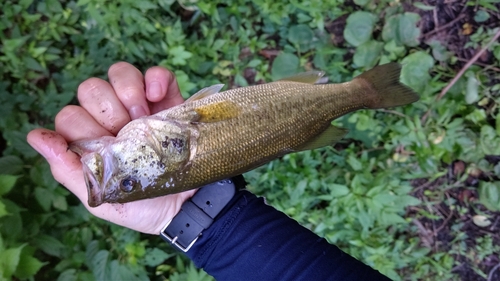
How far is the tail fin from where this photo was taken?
7.02 feet

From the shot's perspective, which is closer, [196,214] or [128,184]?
[128,184]

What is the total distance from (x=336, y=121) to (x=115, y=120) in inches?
73.4

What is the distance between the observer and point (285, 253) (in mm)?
1922

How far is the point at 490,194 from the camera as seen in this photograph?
9.93ft

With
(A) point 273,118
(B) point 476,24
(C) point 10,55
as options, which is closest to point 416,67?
(B) point 476,24

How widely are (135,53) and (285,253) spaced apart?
210 cm

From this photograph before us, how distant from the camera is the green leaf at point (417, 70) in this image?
2.92 meters

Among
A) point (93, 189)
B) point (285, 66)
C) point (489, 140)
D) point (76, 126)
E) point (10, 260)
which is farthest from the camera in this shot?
point (285, 66)

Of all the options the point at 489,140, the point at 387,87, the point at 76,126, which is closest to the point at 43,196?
the point at 76,126

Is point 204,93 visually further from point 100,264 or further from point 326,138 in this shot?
point 100,264

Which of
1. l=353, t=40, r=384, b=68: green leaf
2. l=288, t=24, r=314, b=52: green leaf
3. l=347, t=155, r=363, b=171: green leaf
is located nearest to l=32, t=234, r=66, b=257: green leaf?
l=347, t=155, r=363, b=171: green leaf

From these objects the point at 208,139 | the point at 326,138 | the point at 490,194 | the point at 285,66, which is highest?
the point at 208,139

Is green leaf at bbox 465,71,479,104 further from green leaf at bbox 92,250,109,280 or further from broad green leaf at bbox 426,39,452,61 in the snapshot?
green leaf at bbox 92,250,109,280

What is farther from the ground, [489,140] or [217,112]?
[217,112]
